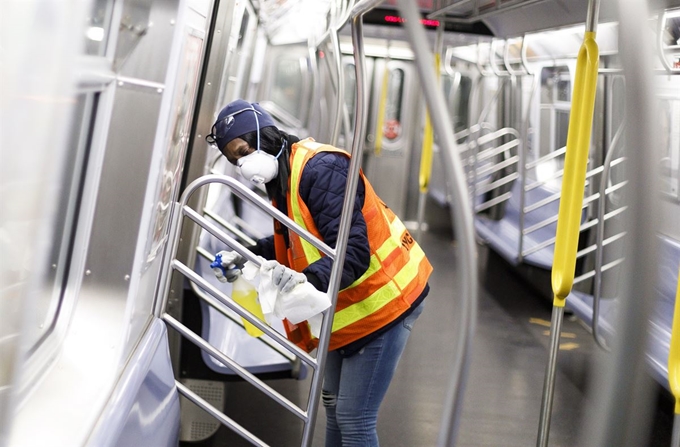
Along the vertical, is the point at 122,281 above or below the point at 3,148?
below

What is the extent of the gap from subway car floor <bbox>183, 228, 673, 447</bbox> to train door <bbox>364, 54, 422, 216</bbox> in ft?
13.9

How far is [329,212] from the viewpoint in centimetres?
247

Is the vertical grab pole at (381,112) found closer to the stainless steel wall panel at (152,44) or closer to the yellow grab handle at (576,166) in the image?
the yellow grab handle at (576,166)

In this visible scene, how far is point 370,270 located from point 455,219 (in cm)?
127

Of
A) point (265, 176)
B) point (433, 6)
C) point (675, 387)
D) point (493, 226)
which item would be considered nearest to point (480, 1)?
point (433, 6)

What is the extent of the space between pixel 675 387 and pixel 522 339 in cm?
356

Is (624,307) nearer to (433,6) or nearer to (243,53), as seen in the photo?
(433,6)

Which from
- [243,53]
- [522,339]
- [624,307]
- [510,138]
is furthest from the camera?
[510,138]

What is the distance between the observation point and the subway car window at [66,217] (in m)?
2.04

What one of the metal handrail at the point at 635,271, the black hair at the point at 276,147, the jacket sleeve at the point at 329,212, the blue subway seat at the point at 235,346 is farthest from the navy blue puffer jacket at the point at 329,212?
the metal handrail at the point at 635,271

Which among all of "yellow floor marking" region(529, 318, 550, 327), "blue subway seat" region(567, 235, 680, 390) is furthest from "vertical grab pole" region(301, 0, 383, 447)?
"yellow floor marking" region(529, 318, 550, 327)

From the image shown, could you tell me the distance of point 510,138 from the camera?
30.1 feet

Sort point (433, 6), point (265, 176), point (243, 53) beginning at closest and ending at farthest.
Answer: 1. point (265, 176)
2. point (433, 6)
3. point (243, 53)

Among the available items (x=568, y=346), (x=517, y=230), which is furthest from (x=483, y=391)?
(x=517, y=230)
